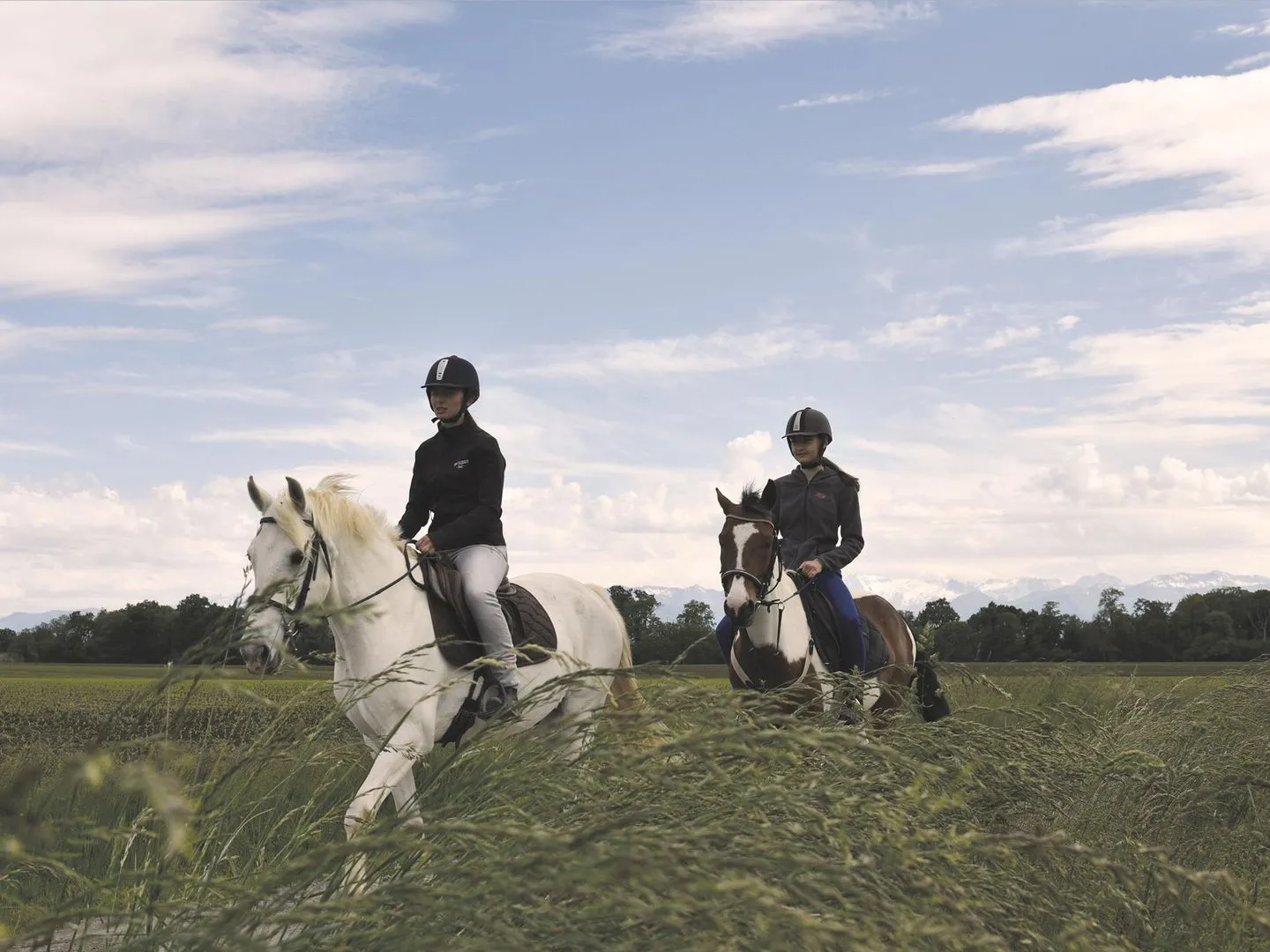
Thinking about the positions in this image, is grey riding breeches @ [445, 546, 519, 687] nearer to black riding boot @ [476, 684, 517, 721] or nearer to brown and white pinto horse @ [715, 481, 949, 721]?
black riding boot @ [476, 684, 517, 721]

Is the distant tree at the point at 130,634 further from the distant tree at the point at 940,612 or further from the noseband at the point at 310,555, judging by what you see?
the noseband at the point at 310,555

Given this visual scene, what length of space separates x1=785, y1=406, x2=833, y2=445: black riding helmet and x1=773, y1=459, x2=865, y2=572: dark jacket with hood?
0.25 m

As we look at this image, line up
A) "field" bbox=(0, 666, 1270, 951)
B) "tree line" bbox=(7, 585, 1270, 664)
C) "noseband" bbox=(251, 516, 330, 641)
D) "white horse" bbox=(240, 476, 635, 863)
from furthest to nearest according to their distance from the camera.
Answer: "noseband" bbox=(251, 516, 330, 641), "white horse" bbox=(240, 476, 635, 863), "tree line" bbox=(7, 585, 1270, 664), "field" bbox=(0, 666, 1270, 951)

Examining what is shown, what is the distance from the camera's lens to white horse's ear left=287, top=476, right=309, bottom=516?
7.20 meters

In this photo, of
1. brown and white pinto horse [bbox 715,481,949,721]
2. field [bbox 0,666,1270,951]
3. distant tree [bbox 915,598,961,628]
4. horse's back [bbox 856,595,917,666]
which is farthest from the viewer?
distant tree [bbox 915,598,961,628]

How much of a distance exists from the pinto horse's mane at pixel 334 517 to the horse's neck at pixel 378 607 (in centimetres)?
9

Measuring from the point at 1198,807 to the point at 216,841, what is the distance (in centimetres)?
380

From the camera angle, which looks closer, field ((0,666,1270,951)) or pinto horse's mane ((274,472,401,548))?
field ((0,666,1270,951))

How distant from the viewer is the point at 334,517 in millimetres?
7555

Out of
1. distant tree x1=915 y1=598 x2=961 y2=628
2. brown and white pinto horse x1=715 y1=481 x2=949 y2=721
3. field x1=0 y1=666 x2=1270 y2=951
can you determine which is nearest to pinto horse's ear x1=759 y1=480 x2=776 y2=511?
brown and white pinto horse x1=715 y1=481 x2=949 y2=721

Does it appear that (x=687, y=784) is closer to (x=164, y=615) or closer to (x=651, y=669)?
(x=651, y=669)

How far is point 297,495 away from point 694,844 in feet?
17.3

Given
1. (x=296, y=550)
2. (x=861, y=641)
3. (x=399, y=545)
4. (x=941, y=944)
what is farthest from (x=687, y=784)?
(x=861, y=641)

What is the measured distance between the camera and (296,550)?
23.6 feet
